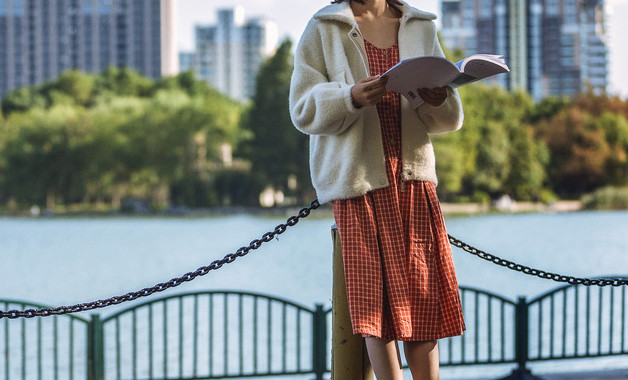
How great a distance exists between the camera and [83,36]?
9181 cm

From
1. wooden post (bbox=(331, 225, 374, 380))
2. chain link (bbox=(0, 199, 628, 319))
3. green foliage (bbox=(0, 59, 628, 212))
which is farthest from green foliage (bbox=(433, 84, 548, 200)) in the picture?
wooden post (bbox=(331, 225, 374, 380))

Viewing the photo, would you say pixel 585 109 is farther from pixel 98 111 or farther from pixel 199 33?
pixel 199 33

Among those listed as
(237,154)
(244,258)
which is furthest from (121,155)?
(244,258)

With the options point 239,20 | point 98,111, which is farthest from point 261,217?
point 239,20

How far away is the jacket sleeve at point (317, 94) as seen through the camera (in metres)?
2.40

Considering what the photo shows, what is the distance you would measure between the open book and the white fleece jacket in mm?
108

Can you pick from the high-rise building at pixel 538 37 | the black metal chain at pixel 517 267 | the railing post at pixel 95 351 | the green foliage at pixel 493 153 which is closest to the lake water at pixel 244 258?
the green foliage at pixel 493 153

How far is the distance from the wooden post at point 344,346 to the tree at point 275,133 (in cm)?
3774

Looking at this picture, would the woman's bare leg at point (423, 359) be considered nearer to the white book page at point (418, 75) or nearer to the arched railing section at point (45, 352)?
the white book page at point (418, 75)

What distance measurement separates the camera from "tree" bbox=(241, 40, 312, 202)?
4069 centimetres

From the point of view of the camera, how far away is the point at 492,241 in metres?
26.7

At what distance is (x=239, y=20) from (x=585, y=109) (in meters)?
66.5

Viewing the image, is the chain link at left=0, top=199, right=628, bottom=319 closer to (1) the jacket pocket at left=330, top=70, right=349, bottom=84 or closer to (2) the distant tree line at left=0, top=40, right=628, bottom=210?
(1) the jacket pocket at left=330, top=70, right=349, bottom=84

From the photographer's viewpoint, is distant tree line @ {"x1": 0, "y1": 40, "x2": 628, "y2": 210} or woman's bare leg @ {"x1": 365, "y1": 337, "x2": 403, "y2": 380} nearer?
woman's bare leg @ {"x1": 365, "y1": 337, "x2": 403, "y2": 380}
